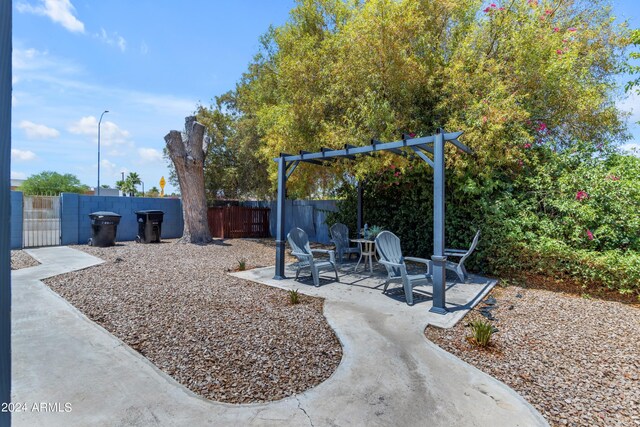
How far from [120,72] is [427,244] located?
7.14m

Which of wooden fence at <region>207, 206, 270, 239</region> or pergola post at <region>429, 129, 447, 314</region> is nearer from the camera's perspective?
pergola post at <region>429, 129, 447, 314</region>

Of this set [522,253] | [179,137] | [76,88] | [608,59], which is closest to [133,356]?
[76,88]

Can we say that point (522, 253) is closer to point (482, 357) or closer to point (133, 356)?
point (482, 357)

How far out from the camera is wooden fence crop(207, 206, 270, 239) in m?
13.7

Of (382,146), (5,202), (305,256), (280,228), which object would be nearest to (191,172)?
(280,228)

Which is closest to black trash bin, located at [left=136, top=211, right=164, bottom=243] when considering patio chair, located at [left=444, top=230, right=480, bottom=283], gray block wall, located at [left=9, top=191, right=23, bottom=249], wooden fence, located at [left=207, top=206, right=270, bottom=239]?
wooden fence, located at [left=207, top=206, right=270, bottom=239]

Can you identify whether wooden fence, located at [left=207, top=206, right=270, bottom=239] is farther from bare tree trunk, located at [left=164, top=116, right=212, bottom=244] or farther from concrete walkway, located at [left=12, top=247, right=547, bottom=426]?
concrete walkway, located at [left=12, top=247, right=547, bottom=426]

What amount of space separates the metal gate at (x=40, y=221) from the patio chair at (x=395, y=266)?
1053cm

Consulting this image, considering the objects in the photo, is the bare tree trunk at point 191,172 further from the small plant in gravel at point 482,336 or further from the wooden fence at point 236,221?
the small plant in gravel at point 482,336

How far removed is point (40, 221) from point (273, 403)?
37.6ft

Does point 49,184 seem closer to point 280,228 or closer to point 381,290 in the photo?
point 280,228

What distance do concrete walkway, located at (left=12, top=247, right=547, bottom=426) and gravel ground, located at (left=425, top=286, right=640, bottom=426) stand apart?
254 mm

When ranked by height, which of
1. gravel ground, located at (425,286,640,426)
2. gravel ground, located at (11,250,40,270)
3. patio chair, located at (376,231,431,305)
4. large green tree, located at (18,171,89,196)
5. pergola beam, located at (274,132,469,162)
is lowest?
gravel ground, located at (425,286,640,426)

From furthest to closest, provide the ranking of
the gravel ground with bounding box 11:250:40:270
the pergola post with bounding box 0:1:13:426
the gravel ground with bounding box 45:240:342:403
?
the gravel ground with bounding box 11:250:40:270 < the gravel ground with bounding box 45:240:342:403 < the pergola post with bounding box 0:1:13:426
